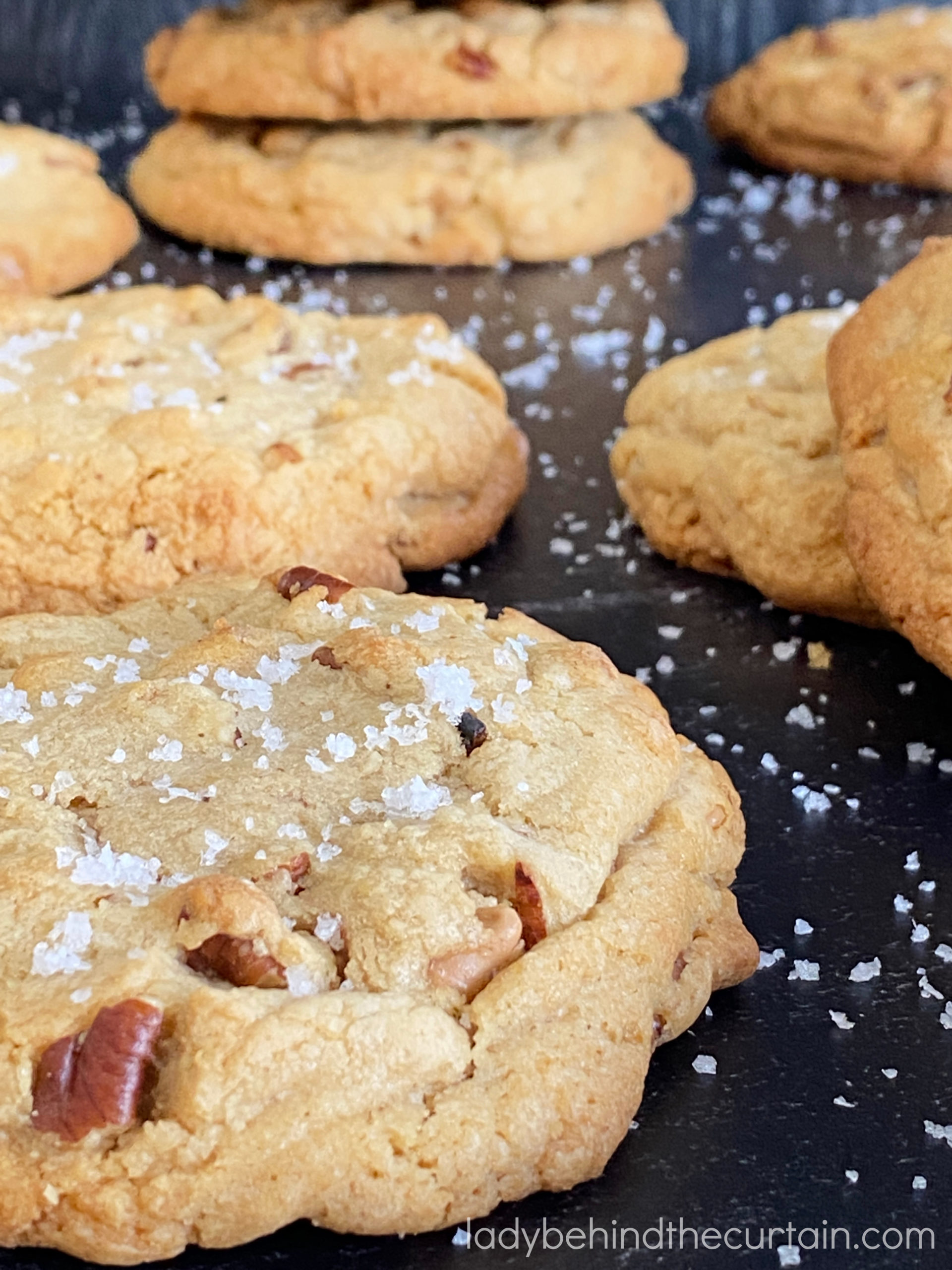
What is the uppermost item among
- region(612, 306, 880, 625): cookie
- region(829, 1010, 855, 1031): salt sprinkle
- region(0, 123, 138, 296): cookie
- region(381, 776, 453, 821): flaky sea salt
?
region(381, 776, 453, 821): flaky sea salt

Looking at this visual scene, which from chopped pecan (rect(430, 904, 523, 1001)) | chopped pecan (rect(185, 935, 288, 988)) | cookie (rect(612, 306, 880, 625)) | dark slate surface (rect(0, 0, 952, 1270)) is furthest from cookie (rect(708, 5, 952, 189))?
chopped pecan (rect(185, 935, 288, 988))

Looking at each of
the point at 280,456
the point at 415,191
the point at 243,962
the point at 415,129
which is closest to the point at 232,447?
the point at 280,456

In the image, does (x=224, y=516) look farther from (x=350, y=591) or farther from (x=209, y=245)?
(x=209, y=245)

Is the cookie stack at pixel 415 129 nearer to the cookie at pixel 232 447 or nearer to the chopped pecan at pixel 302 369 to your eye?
the cookie at pixel 232 447

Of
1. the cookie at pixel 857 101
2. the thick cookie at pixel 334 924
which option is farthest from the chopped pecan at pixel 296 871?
the cookie at pixel 857 101

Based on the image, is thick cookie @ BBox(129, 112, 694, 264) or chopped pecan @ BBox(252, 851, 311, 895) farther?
thick cookie @ BBox(129, 112, 694, 264)

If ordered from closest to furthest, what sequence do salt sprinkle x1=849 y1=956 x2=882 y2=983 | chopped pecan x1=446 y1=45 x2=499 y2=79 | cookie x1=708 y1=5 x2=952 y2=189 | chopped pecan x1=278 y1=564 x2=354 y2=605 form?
salt sprinkle x1=849 y1=956 x2=882 y2=983, chopped pecan x1=278 y1=564 x2=354 y2=605, chopped pecan x1=446 y1=45 x2=499 y2=79, cookie x1=708 y1=5 x2=952 y2=189

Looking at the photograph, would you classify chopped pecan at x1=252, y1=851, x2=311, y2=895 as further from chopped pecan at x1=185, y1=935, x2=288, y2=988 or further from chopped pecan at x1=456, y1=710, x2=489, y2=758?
chopped pecan at x1=456, y1=710, x2=489, y2=758

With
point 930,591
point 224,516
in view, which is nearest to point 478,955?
point 930,591
